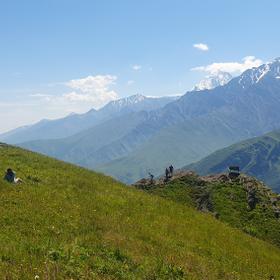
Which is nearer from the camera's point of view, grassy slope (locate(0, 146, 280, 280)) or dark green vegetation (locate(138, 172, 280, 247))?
grassy slope (locate(0, 146, 280, 280))

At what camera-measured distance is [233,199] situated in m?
43.1

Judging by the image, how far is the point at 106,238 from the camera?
20891mm

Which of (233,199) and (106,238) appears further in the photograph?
(233,199)

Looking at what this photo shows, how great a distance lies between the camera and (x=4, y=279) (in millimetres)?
13070

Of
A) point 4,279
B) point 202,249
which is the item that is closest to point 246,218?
point 202,249

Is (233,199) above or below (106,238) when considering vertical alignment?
below

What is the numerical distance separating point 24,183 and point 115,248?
11.1 metres

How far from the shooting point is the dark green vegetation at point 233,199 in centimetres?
3841

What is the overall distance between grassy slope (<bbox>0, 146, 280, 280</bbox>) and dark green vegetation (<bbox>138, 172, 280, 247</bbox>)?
6817 mm

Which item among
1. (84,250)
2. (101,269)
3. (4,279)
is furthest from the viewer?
(84,250)

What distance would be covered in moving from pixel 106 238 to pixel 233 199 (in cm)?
2453

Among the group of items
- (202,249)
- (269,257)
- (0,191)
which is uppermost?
(0,191)

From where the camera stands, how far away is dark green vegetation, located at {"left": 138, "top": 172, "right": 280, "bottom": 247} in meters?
38.4

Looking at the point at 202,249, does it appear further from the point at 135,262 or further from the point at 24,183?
the point at 24,183
